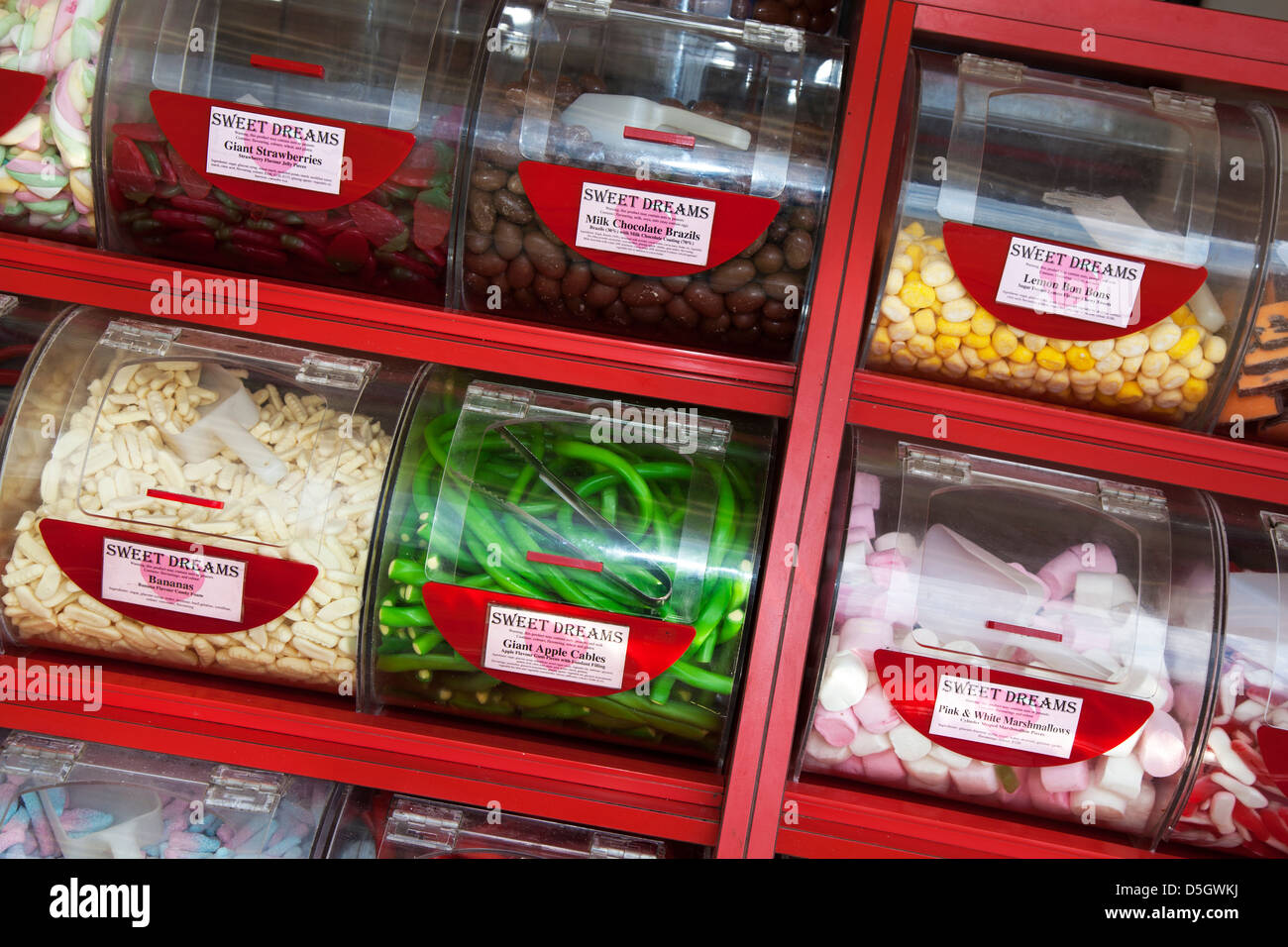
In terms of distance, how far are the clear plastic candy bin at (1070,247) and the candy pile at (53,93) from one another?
1.20 metres

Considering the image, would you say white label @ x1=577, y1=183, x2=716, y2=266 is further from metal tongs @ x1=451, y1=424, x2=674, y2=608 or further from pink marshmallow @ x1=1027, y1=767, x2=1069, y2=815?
pink marshmallow @ x1=1027, y1=767, x2=1069, y2=815

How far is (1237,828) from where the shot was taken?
127 cm

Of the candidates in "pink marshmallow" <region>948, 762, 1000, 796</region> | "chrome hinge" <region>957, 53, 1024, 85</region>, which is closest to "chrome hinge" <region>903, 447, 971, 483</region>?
"pink marshmallow" <region>948, 762, 1000, 796</region>

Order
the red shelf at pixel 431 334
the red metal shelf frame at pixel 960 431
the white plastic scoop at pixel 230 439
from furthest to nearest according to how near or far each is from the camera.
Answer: the white plastic scoop at pixel 230 439 < the red shelf at pixel 431 334 < the red metal shelf frame at pixel 960 431

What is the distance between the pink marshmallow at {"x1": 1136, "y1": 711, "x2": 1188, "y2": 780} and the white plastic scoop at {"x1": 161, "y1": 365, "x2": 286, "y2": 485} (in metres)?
1.36

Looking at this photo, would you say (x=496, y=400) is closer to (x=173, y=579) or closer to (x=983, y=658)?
(x=173, y=579)

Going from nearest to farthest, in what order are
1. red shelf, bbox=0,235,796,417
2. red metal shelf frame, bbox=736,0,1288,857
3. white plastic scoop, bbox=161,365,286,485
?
red metal shelf frame, bbox=736,0,1288,857
red shelf, bbox=0,235,796,417
white plastic scoop, bbox=161,365,286,485

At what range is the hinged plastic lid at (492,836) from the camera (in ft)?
4.56

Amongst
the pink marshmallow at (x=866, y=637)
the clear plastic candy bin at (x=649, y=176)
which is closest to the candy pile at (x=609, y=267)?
the clear plastic candy bin at (x=649, y=176)

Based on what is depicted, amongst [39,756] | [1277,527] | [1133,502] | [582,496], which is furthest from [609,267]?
[39,756]

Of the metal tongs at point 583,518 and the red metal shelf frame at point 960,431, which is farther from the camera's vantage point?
the metal tongs at point 583,518

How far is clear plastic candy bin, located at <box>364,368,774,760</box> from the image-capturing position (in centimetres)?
128

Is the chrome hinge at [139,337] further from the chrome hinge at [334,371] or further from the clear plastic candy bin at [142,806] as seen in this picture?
the clear plastic candy bin at [142,806]

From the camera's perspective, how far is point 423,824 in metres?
1.41
